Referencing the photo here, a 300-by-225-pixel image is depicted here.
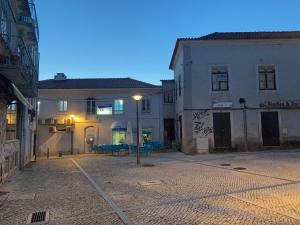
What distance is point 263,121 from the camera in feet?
76.6

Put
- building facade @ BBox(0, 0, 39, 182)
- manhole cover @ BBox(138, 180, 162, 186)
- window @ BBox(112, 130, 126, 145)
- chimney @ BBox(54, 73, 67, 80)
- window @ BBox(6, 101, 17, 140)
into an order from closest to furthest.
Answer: building facade @ BBox(0, 0, 39, 182)
manhole cover @ BBox(138, 180, 162, 186)
window @ BBox(6, 101, 17, 140)
window @ BBox(112, 130, 126, 145)
chimney @ BBox(54, 73, 67, 80)

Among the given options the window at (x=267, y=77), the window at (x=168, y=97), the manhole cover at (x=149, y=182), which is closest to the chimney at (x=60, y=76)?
the window at (x=168, y=97)

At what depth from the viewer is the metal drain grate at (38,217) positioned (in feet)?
21.3

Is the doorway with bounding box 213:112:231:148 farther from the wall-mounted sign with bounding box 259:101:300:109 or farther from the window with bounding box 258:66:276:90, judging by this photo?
the window with bounding box 258:66:276:90

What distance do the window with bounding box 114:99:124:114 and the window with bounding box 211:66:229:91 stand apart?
10.7 metres

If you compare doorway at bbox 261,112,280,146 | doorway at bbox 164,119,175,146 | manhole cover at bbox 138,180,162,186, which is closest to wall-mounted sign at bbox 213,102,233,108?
doorway at bbox 261,112,280,146

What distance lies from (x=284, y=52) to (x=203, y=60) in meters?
6.18

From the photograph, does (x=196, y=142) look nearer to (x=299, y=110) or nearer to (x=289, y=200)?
(x=299, y=110)

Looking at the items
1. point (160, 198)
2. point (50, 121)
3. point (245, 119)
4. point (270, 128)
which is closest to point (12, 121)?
point (160, 198)

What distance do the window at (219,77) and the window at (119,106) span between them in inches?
421

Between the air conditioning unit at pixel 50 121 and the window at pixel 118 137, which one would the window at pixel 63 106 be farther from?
the window at pixel 118 137

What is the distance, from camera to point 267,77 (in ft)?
78.3

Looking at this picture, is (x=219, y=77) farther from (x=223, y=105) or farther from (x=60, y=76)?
(x=60, y=76)

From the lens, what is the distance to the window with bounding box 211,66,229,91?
2370 centimetres
